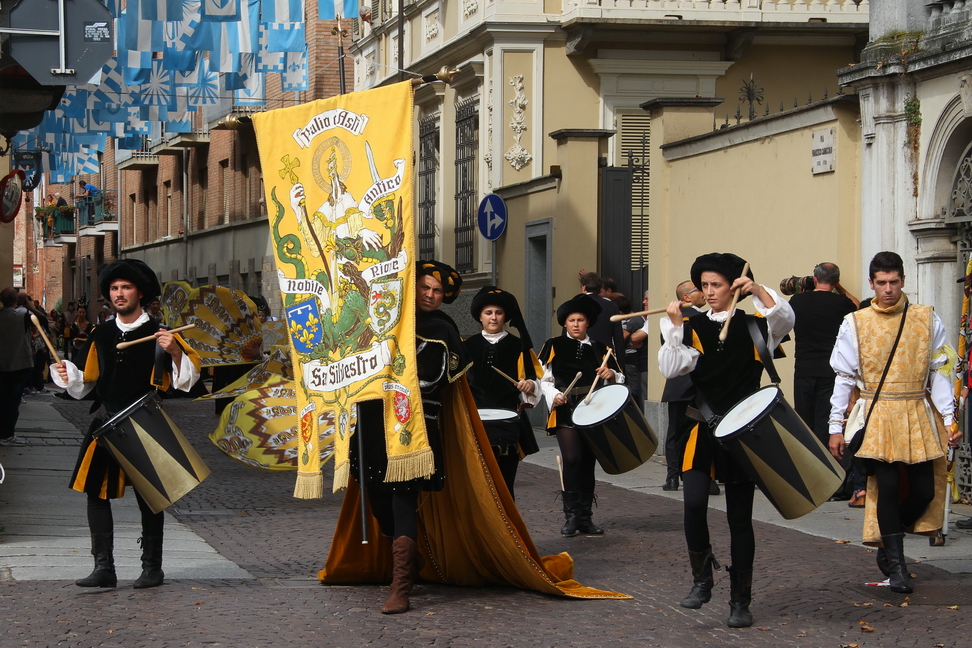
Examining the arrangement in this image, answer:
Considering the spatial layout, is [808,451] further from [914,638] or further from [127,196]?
[127,196]

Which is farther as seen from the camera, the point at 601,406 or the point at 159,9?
the point at 159,9

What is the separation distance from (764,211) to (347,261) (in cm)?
686

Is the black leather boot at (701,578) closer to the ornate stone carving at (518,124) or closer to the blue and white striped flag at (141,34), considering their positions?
the blue and white striped flag at (141,34)

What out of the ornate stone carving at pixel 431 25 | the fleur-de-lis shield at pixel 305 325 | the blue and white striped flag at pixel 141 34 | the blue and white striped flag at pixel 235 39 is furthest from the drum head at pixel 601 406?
the ornate stone carving at pixel 431 25

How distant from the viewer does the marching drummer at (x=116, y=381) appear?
7000 millimetres

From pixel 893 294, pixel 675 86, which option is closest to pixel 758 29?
pixel 675 86

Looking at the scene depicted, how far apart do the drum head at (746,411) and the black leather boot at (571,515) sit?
3.07 metres

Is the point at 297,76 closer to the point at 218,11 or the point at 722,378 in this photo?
the point at 218,11

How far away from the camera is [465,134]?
22.4 m

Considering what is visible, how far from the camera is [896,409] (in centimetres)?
718

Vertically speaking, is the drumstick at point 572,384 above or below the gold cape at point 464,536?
above

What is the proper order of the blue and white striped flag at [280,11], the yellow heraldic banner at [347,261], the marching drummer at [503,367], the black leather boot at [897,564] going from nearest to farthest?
1. the yellow heraldic banner at [347,261]
2. the black leather boot at [897,564]
3. the marching drummer at [503,367]
4. the blue and white striped flag at [280,11]

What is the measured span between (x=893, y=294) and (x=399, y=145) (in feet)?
8.93

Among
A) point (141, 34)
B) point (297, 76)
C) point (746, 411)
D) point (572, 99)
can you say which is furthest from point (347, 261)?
point (572, 99)
